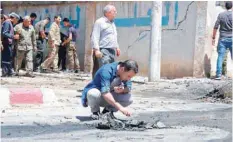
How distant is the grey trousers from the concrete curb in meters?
1.31

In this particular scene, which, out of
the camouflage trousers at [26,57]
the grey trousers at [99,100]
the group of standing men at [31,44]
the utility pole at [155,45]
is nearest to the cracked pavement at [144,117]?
the grey trousers at [99,100]

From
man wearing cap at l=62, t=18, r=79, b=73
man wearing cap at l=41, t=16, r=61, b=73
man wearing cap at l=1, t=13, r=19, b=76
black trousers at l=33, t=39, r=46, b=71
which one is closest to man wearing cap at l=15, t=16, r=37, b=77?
man wearing cap at l=1, t=13, r=19, b=76

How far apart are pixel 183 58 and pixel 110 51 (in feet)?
12.8

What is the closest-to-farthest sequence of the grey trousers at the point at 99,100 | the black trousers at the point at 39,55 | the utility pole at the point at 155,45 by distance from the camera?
the grey trousers at the point at 99,100
the utility pole at the point at 155,45
the black trousers at the point at 39,55

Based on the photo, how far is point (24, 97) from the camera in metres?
7.66

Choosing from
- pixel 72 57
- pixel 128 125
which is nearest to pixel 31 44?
pixel 72 57

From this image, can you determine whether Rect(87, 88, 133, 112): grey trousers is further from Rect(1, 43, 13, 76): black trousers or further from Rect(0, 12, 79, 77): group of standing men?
Rect(1, 43, 13, 76): black trousers

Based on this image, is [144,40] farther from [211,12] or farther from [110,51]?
[110,51]

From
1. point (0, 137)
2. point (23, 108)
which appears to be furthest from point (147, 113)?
point (0, 137)

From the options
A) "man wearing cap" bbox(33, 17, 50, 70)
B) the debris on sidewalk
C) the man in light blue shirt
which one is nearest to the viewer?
the debris on sidewalk

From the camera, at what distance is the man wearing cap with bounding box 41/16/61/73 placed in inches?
581

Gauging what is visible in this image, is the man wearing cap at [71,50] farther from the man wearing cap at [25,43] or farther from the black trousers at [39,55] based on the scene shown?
the man wearing cap at [25,43]

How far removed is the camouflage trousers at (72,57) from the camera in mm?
15156

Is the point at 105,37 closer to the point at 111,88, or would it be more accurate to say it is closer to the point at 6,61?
the point at 111,88
